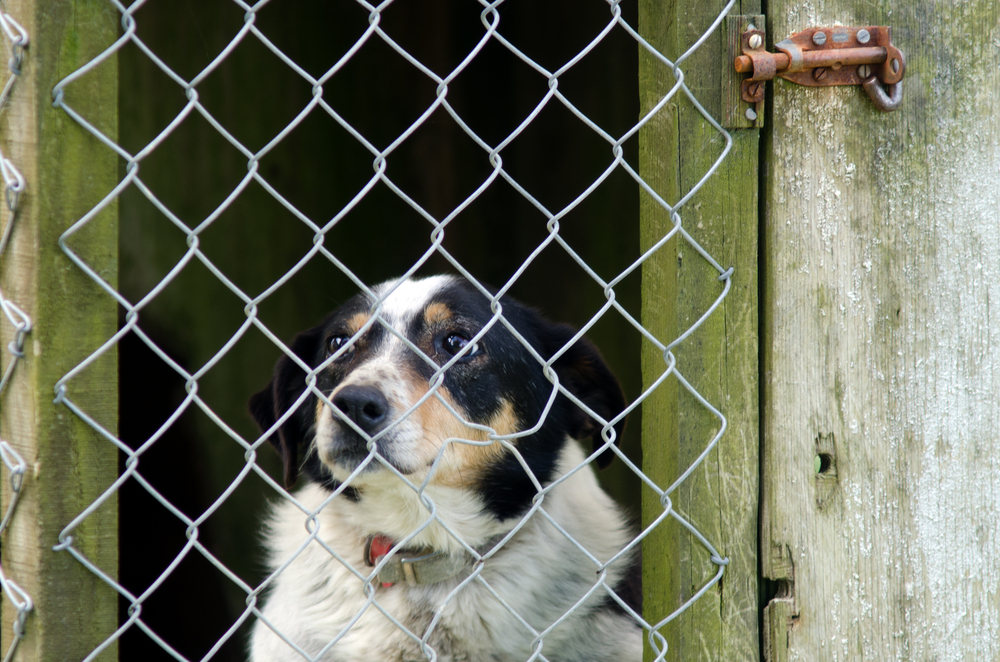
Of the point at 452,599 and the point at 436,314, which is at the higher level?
the point at 436,314

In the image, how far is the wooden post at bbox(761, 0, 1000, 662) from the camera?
5.08 feet

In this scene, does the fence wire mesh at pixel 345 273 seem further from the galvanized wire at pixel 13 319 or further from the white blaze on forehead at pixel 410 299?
the white blaze on forehead at pixel 410 299

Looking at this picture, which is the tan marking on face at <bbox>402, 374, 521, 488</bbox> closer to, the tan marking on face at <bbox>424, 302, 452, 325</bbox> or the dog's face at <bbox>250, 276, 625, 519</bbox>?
the dog's face at <bbox>250, 276, 625, 519</bbox>

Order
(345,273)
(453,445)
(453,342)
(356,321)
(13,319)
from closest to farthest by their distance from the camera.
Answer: (13,319) → (345,273) → (453,445) → (453,342) → (356,321)

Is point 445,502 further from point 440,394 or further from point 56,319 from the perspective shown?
point 56,319

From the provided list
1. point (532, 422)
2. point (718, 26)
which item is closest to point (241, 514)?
point (532, 422)

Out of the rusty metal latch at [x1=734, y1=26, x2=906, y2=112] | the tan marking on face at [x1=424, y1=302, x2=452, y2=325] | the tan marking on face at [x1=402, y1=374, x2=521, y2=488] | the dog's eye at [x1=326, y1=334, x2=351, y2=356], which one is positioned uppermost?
the rusty metal latch at [x1=734, y1=26, x2=906, y2=112]

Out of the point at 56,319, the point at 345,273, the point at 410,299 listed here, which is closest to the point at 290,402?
the point at 410,299

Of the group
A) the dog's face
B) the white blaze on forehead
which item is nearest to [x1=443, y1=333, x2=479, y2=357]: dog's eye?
the dog's face

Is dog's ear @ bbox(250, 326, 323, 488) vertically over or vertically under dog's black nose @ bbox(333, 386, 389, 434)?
under

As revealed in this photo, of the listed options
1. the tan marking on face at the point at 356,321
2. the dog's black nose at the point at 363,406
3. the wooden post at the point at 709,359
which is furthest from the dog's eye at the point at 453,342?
the wooden post at the point at 709,359

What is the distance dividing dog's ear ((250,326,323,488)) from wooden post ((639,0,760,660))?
4.83ft

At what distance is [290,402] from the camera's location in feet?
9.04

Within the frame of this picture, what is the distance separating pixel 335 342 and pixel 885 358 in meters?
1.66
